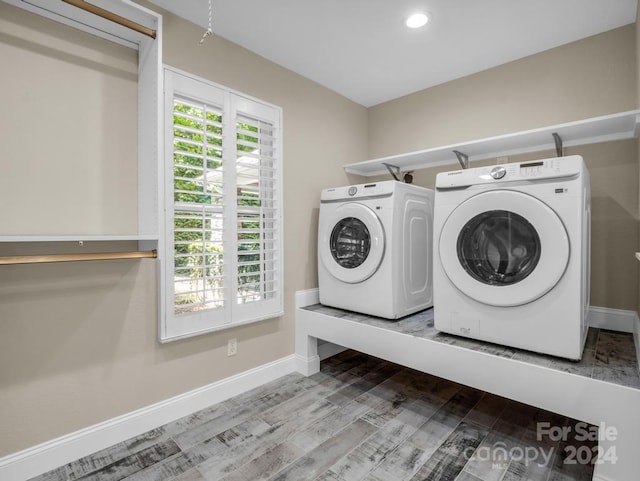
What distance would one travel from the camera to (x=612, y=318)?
7.07 feet

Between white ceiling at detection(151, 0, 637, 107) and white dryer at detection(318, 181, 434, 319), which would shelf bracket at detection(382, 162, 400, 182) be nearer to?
white dryer at detection(318, 181, 434, 319)

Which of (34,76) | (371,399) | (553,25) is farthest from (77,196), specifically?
(553,25)

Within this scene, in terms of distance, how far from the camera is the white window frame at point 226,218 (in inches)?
76.2

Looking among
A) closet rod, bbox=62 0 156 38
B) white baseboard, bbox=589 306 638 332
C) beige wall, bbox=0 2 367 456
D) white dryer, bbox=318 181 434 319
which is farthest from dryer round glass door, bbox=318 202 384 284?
closet rod, bbox=62 0 156 38

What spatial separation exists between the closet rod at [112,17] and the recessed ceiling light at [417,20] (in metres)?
1.45

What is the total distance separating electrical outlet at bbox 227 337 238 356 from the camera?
2.28 meters

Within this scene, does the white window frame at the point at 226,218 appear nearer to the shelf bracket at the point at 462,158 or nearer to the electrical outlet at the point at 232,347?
the electrical outlet at the point at 232,347

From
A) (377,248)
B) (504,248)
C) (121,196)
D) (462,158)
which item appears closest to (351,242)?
(377,248)

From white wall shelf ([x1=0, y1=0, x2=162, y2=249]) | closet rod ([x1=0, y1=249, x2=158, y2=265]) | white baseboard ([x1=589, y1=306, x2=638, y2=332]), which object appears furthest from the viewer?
white baseboard ([x1=589, y1=306, x2=638, y2=332])

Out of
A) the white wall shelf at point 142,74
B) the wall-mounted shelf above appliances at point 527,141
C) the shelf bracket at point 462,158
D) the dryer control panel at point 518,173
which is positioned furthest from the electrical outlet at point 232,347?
the shelf bracket at point 462,158

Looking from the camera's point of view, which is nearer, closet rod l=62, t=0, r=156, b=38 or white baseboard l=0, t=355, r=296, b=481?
closet rod l=62, t=0, r=156, b=38

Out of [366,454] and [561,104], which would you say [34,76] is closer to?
[366,454]

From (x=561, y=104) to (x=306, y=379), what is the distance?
2.67 metres

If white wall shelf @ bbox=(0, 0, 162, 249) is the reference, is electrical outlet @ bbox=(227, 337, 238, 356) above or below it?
below
